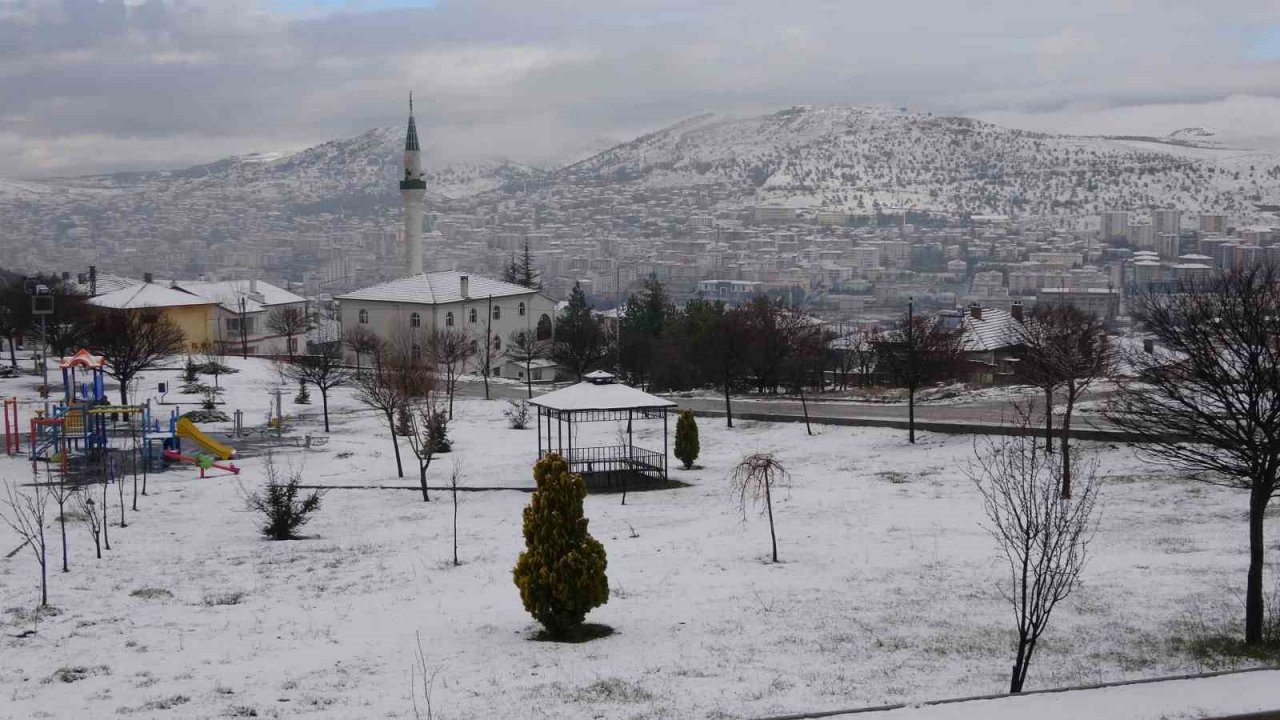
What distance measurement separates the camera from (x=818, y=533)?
16.3m

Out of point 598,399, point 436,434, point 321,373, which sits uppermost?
point 321,373

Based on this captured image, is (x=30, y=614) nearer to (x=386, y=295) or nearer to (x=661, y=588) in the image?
(x=661, y=588)

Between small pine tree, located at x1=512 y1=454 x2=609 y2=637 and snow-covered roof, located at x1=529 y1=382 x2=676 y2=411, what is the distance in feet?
33.9

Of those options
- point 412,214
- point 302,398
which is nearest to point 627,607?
point 302,398

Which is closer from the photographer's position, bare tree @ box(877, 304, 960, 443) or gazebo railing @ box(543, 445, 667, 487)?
gazebo railing @ box(543, 445, 667, 487)

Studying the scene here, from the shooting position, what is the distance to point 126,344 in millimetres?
31312

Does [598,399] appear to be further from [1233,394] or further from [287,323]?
[287,323]

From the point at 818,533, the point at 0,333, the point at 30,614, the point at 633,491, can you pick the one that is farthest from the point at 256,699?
the point at 0,333

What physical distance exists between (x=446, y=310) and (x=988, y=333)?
78.0 ft

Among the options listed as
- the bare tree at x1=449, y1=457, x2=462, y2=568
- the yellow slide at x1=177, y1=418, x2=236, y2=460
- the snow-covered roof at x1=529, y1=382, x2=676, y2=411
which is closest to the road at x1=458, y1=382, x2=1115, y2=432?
the snow-covered roof at x1=529, y1=382, x2=676, y2=411

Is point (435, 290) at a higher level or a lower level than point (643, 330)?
higher

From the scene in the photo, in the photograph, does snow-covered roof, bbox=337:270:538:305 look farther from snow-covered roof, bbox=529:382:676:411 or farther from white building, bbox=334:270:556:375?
snow-covered roof, bbox=529:382:676:411

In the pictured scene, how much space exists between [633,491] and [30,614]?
11.1 metres

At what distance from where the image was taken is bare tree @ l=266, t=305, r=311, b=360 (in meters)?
57.3
